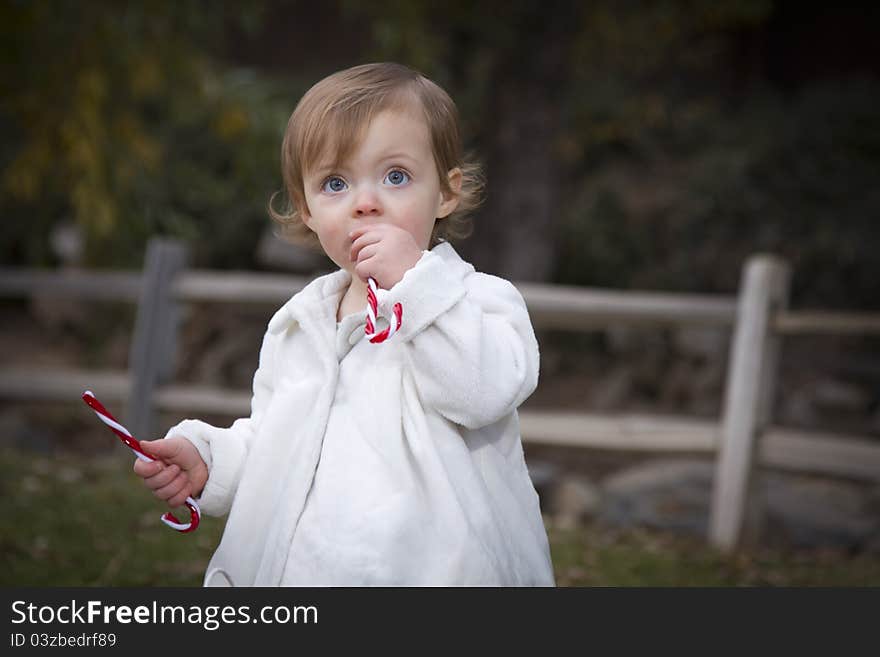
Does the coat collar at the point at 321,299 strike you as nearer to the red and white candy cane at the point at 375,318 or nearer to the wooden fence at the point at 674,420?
the red and white candy cane at the point at 375,318

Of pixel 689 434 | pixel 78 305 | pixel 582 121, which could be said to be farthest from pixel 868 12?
pixel 78 305

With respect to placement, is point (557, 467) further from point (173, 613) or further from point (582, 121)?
point (173, 613)

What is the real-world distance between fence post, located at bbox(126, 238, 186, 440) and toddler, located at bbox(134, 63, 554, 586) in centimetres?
439

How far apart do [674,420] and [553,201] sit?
10.7 ft

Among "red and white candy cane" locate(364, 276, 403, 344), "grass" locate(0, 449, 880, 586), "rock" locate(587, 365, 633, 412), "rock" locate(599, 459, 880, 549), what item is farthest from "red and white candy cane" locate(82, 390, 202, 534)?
"rock" locate(587, 365, 633, 412)

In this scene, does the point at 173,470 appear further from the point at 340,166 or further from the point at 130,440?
the point at 340,166

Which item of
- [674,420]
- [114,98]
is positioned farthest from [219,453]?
[114,98]

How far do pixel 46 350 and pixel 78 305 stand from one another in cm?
54

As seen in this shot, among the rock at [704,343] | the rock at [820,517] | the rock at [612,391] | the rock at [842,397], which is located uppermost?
the rock at [704,343]

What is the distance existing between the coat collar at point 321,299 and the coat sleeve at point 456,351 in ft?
0.42

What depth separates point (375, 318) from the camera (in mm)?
1816

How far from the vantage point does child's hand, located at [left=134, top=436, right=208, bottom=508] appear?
1933mm

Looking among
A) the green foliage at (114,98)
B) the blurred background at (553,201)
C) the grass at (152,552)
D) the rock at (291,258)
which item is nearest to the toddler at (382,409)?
the grass at (152,552)

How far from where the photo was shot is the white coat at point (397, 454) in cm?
181
